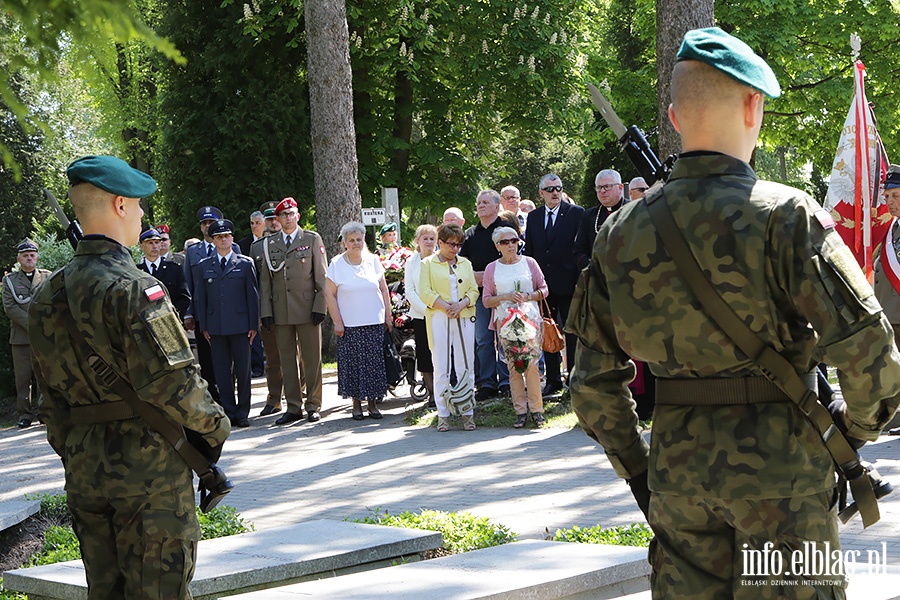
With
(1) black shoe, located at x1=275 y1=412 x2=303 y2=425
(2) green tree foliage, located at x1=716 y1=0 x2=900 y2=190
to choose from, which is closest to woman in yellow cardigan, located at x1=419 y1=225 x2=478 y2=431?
(1) black shoe, located at x1=275 y1=412 x2=303 y2=425

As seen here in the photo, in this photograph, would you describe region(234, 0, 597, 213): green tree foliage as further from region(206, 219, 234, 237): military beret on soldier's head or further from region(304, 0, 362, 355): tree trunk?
region(206, 219, 234, 237): military beret on soldier's head

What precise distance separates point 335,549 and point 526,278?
6.10 m

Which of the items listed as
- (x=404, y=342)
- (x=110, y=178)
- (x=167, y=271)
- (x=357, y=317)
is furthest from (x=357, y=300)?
(x=110, y=178)

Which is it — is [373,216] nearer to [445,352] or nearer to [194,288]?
[194,288]

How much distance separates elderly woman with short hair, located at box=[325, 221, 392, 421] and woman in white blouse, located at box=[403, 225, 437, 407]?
439mm

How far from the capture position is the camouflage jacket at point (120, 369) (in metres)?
4.23

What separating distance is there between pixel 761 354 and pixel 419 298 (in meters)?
9.53

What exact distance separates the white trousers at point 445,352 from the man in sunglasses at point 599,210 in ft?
4.68

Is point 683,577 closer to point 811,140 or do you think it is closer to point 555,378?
point 555,378

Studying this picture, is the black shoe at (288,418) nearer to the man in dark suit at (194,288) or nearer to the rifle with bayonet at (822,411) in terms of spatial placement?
the man in dark suit at (194,288)

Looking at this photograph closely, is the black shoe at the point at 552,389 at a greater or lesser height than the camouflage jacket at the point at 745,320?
lesser

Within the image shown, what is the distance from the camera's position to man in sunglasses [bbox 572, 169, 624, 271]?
11.5m

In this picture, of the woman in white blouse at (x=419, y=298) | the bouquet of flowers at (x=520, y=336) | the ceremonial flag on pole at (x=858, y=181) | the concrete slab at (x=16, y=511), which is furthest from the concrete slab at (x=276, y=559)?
the ceremonial flag on pole at (x=858, y=181)

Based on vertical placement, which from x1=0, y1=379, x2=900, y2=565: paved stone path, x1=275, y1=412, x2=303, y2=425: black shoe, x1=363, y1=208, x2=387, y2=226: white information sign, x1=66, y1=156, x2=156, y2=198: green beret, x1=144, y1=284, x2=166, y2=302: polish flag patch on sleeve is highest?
x1=363, y1=208, x2=387, y2=226: white information sign
